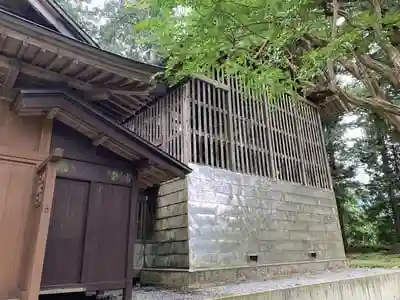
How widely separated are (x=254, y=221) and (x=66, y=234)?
5557mm

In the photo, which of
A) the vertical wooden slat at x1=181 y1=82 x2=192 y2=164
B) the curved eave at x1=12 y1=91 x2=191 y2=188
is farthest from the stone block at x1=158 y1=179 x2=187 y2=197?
the curved eave at x1=12 y1=91 x2=191 y2=188

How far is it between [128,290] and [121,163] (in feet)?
5.68

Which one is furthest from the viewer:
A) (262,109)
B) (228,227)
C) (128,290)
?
(262,109)

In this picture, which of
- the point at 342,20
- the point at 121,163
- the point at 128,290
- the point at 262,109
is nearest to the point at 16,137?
the point at 121,163

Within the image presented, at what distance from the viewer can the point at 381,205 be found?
1576 cm

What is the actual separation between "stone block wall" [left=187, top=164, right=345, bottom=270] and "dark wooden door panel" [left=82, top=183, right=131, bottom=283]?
2.81m

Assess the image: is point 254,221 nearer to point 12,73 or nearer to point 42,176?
point 42,176

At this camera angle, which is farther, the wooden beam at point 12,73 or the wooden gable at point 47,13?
the wooden gable at point 47,13

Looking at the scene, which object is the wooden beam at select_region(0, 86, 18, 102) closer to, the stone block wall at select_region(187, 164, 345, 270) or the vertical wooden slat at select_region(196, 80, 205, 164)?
the stone block wall at select_region(187, 164, 345, 270)

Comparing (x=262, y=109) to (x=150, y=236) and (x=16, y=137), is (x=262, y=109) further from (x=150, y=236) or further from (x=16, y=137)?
(x=16, y=137)

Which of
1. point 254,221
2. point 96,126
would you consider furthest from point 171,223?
point 96,126

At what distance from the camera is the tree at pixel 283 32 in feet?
Result: 10.5

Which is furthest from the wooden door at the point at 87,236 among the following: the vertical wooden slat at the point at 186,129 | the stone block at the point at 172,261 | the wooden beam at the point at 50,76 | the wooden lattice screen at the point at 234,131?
the wooden lattice screen at the point at 234,131

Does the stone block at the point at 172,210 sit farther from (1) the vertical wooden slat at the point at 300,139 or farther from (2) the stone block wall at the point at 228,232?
(1) the vertical wooden slat at the point at 300,139
